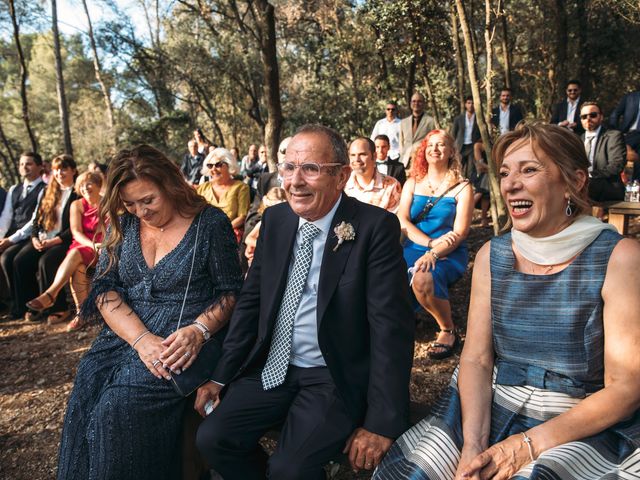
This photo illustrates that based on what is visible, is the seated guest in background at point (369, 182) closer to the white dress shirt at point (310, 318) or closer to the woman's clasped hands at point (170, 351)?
the white dress shirt at point (310, 318)

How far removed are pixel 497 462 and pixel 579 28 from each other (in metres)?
15.5

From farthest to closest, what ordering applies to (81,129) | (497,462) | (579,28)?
(81,129)
(579,28)
(497,462)

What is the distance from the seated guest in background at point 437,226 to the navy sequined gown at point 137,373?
195 centimetres

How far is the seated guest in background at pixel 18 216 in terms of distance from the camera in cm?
621

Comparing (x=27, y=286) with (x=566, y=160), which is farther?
(x=27, y=286)

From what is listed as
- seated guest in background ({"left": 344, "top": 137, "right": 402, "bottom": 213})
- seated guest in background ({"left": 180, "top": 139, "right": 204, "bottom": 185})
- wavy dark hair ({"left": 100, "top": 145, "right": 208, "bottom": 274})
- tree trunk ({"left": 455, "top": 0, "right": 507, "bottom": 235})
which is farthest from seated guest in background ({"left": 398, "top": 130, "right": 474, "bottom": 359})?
seated guest in background ({"left": 180, "top": 139, "right": 204, "bottom": 185})

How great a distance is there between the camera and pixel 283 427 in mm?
2232

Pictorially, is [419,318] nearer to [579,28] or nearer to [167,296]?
[167,296]

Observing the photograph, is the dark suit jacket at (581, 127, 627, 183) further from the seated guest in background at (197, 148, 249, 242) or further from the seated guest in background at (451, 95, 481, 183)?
Result: the seated guest in background at (197, 148, 249, 242)

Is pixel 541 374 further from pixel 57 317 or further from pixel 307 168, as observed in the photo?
pixel 57 317

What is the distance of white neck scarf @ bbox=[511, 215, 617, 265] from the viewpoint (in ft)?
6.23

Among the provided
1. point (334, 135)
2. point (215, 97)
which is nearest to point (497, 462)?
point (334, 135)

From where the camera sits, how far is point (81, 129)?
32.8 meters

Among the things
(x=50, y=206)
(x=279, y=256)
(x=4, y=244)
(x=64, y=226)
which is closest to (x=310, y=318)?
Answer: (x=279, y=256)
